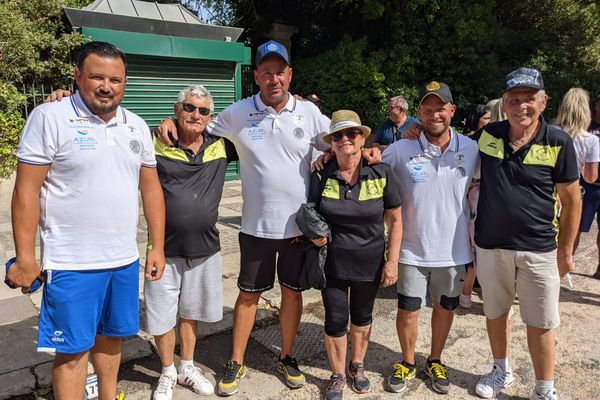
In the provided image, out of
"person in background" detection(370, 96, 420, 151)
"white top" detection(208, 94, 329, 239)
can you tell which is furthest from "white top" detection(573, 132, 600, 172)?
"white top" detection(208, 94, 329, 239)

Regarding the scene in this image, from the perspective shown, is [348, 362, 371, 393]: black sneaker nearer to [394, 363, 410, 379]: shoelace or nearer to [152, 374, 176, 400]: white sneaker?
[394, 363, 410, 379]: shoelace

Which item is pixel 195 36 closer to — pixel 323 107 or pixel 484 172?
pixel 323 107

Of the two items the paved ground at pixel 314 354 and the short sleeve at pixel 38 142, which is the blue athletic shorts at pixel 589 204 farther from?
the short sleeve at pixel 38 142

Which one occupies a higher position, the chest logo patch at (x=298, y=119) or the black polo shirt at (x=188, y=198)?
the chest logo patch at (x=298, y=119)

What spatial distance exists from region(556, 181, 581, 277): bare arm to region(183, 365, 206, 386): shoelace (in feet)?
8.07

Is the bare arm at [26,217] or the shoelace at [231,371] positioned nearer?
the bare arm at [26,217]

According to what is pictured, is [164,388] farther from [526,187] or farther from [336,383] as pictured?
[526,187]

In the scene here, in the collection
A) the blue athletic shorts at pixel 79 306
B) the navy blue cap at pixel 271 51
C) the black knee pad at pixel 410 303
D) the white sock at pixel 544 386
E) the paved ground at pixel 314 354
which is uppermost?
the navy blue cap at pixel 271 51

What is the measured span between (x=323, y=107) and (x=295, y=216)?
9379mm

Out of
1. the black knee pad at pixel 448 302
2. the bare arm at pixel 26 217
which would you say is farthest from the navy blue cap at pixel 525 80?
the bare arm at pixel 26 217

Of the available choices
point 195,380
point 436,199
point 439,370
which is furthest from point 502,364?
point 195,380

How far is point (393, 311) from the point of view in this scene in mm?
4441

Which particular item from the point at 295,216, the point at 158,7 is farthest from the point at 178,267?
the point at 158,7

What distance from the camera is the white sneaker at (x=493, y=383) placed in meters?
3.11
